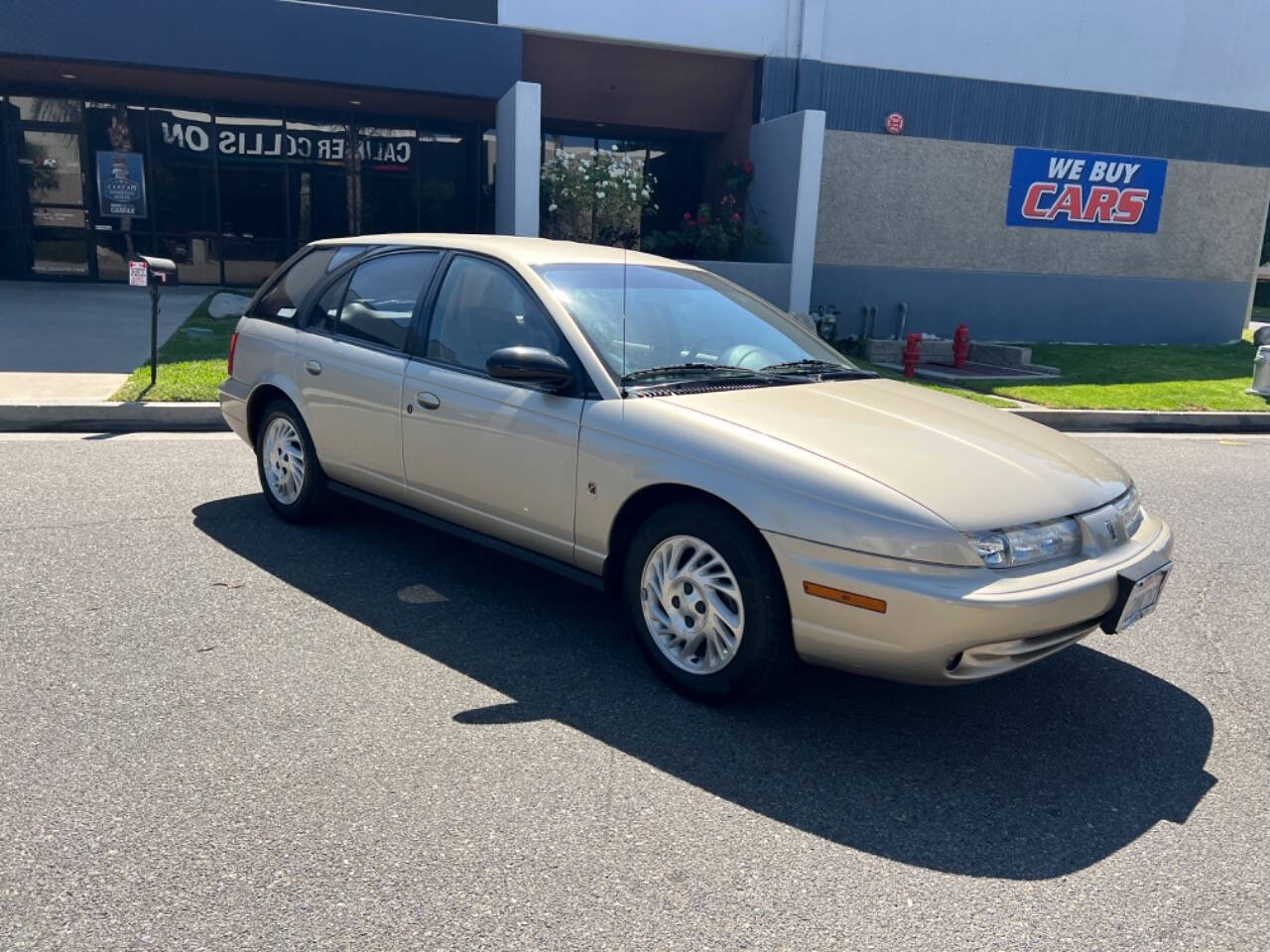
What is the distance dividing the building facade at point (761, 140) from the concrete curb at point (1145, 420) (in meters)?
5.43

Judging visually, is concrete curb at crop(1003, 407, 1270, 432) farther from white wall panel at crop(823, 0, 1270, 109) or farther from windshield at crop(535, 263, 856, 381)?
white wall panel at crop(823, 0, 1270, 109)

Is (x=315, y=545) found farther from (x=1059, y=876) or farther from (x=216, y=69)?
(x=216, y=69)

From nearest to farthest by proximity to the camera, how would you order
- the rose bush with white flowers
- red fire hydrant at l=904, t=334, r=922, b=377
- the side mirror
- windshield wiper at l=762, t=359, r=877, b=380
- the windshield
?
the side mirror < the windshield < windshield wiper at l=762, t=359, r=877, b=380 < red fire hydrant at l=904, t=334, r=922, b=377 < the rose bush with white flowers

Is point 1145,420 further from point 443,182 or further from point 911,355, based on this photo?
point 443,182

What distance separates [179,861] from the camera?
9.36 ft

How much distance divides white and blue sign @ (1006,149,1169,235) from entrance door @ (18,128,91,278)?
15.3 m

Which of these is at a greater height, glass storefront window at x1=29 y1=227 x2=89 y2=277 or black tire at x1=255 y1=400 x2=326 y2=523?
glass storefront window at x1=29 y1=227 x2=89 y2=277

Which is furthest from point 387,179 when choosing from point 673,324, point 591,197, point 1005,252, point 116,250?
point 673,324

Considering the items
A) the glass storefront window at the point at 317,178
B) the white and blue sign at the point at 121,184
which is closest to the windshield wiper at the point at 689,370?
the glass storefront window at the point at 317,178

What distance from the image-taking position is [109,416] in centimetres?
868

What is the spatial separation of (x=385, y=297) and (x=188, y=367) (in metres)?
6.01

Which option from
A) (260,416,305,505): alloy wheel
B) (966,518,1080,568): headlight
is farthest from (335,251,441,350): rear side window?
(966,518,1080,568): headlight

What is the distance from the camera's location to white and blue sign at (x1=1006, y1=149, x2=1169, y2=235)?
1747 centimetres

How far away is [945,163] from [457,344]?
554 inches
